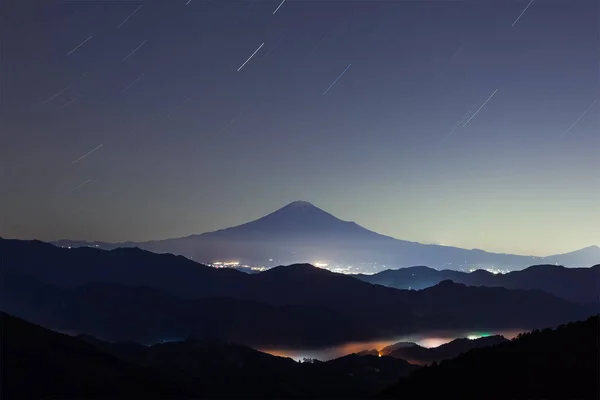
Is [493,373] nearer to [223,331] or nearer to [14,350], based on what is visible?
[14,350]

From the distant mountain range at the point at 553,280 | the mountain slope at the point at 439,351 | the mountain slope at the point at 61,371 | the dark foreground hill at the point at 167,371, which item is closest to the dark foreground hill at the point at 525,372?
the dark foreground hill at the point at 167,371

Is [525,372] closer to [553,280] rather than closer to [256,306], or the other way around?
[256,306]

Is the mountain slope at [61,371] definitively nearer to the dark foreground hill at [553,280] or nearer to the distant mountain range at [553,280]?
the distant mountain range at [553,280]

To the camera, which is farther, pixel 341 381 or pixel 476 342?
pixel 476 342

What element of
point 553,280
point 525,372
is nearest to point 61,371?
point 525,372

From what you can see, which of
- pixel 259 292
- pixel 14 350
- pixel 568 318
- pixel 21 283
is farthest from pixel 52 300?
pixel 568 318

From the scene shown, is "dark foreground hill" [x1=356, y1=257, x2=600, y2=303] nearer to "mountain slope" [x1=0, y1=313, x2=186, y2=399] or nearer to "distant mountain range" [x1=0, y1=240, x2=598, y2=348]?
"distant mountain range" [x1=0, y1=240, x2=598, y2=348]

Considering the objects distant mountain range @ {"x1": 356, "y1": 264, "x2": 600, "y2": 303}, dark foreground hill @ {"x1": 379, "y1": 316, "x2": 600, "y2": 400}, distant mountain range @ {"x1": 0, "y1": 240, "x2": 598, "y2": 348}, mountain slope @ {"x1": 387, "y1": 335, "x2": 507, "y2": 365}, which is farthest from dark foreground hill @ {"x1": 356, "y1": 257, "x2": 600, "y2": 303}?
dark foreground hill @ {"x1": 379, "y1": 316, "x2": 600, "y2": 400}
